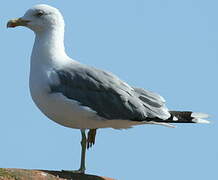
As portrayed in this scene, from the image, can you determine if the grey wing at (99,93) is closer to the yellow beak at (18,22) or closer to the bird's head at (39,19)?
the bird's head at (39,19)

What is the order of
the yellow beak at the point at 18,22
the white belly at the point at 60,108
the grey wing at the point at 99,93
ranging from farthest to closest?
the yellow beak at the point at 18,22
the grey wing at the point at 99,93
the white belly at the point at 60,108

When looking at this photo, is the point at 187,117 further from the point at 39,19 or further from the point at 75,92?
the point at 39,19

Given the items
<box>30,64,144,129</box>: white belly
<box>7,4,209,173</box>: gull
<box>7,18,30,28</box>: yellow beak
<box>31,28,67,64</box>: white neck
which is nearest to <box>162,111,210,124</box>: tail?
<box>7,4,209,173</box>: gull

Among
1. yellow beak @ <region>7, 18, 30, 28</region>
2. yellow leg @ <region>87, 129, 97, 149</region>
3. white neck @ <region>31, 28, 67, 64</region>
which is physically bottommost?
yellow leg @ <region>87, 129, 97, 149</region>

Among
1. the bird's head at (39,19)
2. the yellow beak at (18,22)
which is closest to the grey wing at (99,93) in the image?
the bird's head at (39,19)

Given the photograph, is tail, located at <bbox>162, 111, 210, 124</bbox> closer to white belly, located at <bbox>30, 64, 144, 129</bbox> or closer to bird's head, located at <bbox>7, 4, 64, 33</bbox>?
white belly, located at <bbox>30, 64, 144, 129</bbox>

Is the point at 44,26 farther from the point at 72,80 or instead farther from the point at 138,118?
the point at 138,118

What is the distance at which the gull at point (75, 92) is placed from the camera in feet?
43.1

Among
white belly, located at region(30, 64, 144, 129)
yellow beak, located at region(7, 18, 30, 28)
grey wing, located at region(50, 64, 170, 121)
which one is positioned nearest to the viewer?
white belly, located at region(30, 64, 144, 129)

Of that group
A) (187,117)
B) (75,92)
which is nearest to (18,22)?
(75,92)

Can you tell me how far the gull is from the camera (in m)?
13.1

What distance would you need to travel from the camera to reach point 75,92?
43.5 ft

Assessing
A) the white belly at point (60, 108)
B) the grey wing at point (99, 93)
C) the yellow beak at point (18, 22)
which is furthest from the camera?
the yellow beak at point (18, 22)

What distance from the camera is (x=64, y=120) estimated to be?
43.4ft
